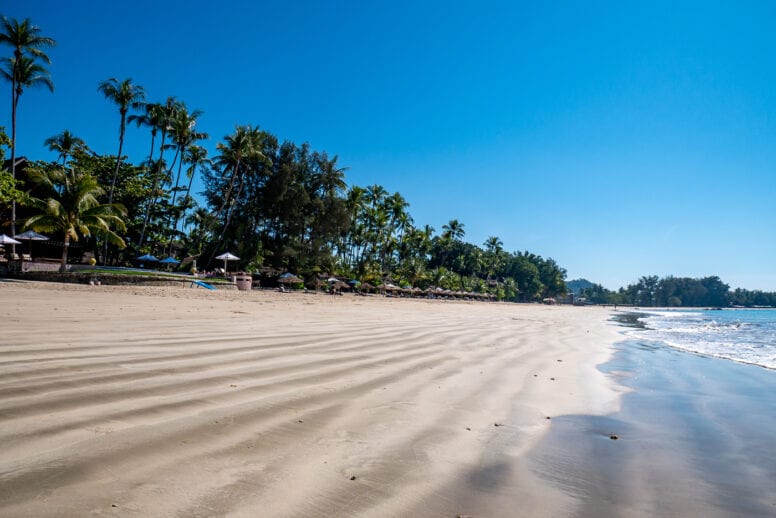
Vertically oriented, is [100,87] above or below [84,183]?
above

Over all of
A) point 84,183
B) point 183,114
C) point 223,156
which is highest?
point 183,114

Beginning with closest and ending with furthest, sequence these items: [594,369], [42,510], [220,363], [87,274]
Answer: [42,510]
[220,363]
[594,369]
[87,274]

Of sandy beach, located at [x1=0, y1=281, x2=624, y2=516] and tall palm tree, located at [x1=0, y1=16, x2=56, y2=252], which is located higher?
tall palm tree, located at [x1=0, y1=16, x2=56, y2=252]

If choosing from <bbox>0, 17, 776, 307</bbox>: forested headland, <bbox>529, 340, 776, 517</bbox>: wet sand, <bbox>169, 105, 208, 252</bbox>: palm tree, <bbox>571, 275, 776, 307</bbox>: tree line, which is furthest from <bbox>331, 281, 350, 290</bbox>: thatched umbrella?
<bbox>571, 275, 776, 307</bbox>: tree line

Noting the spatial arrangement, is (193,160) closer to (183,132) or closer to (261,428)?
(183,132)

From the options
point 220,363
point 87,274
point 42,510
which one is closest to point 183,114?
point 87,274

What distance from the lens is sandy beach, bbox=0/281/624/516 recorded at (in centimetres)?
160

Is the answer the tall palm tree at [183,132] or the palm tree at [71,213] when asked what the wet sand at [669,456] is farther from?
the tall palm tree at [183,132]

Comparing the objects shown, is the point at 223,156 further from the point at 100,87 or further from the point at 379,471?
the point at 379,471

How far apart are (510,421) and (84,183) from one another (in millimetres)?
27266

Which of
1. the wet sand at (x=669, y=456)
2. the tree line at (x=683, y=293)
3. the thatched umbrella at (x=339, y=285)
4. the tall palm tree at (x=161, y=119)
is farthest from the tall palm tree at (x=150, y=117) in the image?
the tree line at (x=683, y=293)

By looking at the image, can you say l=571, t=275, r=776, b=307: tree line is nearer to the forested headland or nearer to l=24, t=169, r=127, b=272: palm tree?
the forested headland

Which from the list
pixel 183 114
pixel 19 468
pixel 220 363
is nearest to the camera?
pixel 19 468

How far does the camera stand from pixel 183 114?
3450 centimetres
